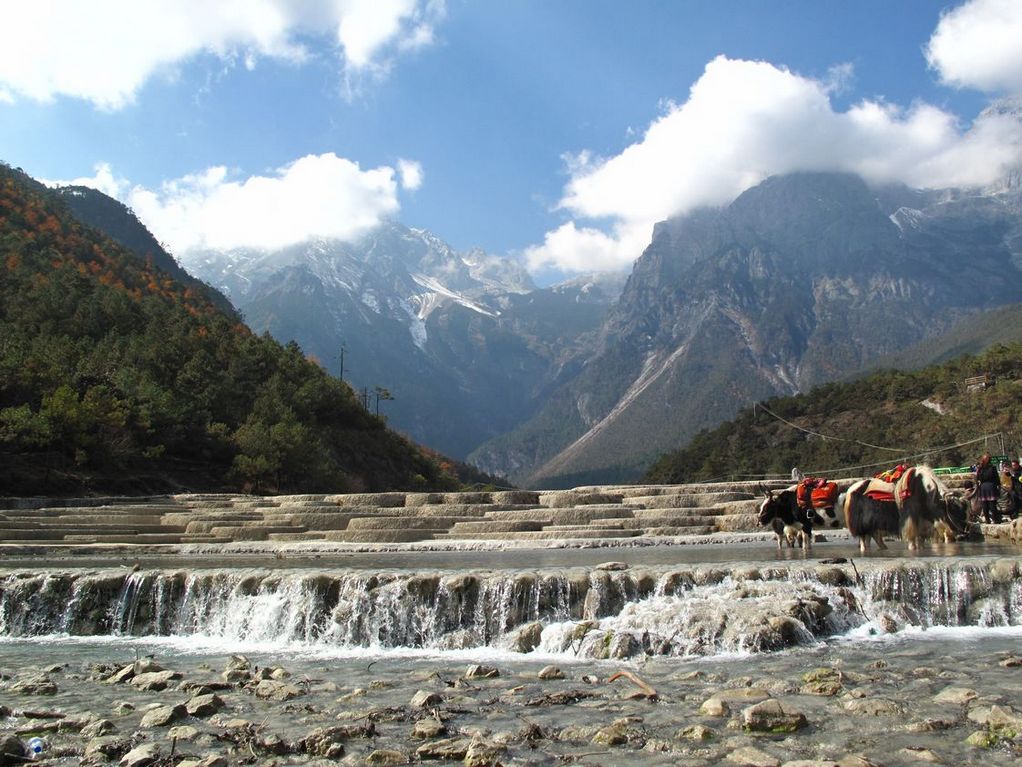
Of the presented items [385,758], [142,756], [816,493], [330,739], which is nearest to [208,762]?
[142,756]

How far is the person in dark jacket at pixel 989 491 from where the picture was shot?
2111cm

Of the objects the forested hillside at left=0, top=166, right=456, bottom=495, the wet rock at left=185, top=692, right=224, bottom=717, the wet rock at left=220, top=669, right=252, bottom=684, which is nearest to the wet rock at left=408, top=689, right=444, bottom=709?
the wet rock at left=185, top=692, right=224, bottom=717

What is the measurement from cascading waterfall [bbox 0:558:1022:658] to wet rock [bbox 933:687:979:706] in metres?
3.06

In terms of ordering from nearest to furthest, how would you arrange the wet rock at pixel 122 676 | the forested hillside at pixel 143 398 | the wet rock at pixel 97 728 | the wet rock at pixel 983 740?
the wet rock at pixel 983 740 < the wet rock at pixel 97 728 < the wet rock at pixel 122 676 < the forested hillside at pixel 143 398

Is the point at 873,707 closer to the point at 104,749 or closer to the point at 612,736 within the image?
the point at 612,736

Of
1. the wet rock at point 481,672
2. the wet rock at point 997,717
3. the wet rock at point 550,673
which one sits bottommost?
the wet rock at point 481,672

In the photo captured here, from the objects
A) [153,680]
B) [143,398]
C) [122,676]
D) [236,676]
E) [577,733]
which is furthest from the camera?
[143,398]

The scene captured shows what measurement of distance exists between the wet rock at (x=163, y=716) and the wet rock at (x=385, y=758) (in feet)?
8.47

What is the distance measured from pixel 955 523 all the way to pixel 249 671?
15333mm

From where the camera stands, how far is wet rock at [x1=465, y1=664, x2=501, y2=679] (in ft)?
33.7

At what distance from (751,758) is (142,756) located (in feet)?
16.8

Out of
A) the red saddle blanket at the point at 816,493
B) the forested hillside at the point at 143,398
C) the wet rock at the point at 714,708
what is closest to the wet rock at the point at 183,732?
the wet rock at the point at 714,708

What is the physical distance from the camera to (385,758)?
6.90 metres

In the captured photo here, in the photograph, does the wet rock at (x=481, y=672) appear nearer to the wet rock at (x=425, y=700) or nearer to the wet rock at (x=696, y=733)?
the wet rock at (x=425, y=700)
